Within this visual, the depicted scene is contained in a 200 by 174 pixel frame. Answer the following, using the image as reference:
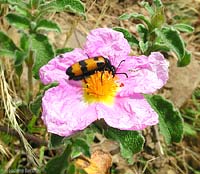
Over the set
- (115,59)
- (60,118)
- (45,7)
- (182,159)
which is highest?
(45,7)

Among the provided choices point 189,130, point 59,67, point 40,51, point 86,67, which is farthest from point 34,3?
point 189,130

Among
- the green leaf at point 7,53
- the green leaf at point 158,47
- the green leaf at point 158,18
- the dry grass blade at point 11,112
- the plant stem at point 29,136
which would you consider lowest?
the plant stem at point 29,136

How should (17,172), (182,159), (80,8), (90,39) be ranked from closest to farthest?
(90,39) → (80,8) → (17,172) → (182,159)

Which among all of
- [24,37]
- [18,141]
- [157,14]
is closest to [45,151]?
[18,141]

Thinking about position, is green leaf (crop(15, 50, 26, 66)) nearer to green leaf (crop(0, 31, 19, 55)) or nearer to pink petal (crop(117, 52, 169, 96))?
green leaf (crop(0, 31, 19, 55))

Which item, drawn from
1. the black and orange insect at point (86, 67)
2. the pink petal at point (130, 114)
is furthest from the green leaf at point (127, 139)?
the black and orange insect at point (86, 67)

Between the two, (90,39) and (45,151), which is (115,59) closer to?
(90,39)

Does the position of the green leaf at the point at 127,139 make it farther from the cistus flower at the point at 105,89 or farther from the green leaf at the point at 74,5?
the green leaf at the point at 74,5
